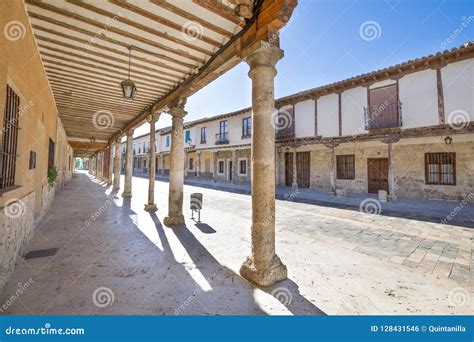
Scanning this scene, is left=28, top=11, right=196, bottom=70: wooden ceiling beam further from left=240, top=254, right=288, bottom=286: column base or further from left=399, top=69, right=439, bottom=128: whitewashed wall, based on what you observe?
left=399, top=69, right=439, bottom=128: whitewashed wall

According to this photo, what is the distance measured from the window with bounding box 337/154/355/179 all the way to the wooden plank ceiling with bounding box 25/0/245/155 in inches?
478

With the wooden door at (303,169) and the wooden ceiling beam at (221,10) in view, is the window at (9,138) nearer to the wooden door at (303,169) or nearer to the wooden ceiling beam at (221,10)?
the wooden ceiling beam at (221,10)

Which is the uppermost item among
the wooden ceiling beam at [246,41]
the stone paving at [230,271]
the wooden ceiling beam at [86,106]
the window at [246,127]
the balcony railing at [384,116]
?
the window at [246,127]

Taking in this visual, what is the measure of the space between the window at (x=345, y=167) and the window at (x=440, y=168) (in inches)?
143

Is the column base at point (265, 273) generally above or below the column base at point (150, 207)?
below

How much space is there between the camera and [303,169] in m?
16.5

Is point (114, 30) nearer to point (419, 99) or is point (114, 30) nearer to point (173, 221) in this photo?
point (173, 221)

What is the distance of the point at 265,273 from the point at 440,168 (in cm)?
1287

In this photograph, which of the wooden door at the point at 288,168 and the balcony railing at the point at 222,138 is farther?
the balcony railing at the point at 222,138

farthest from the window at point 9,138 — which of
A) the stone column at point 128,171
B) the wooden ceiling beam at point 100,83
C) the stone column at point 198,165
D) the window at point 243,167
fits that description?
the stone column at point 198,165

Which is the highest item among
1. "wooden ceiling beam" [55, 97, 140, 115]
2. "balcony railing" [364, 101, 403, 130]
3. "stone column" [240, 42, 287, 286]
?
"balcony railing" [364, 101, 403, 130]

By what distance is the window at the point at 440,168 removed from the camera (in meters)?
11.0

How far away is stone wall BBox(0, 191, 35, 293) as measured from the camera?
261 cm

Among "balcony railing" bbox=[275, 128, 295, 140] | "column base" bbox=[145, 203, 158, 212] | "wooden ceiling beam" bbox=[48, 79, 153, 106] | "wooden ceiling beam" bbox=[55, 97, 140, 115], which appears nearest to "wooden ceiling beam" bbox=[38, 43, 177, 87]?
"wooden ceiling beam" bbox=[48, 79, 153, 106]
